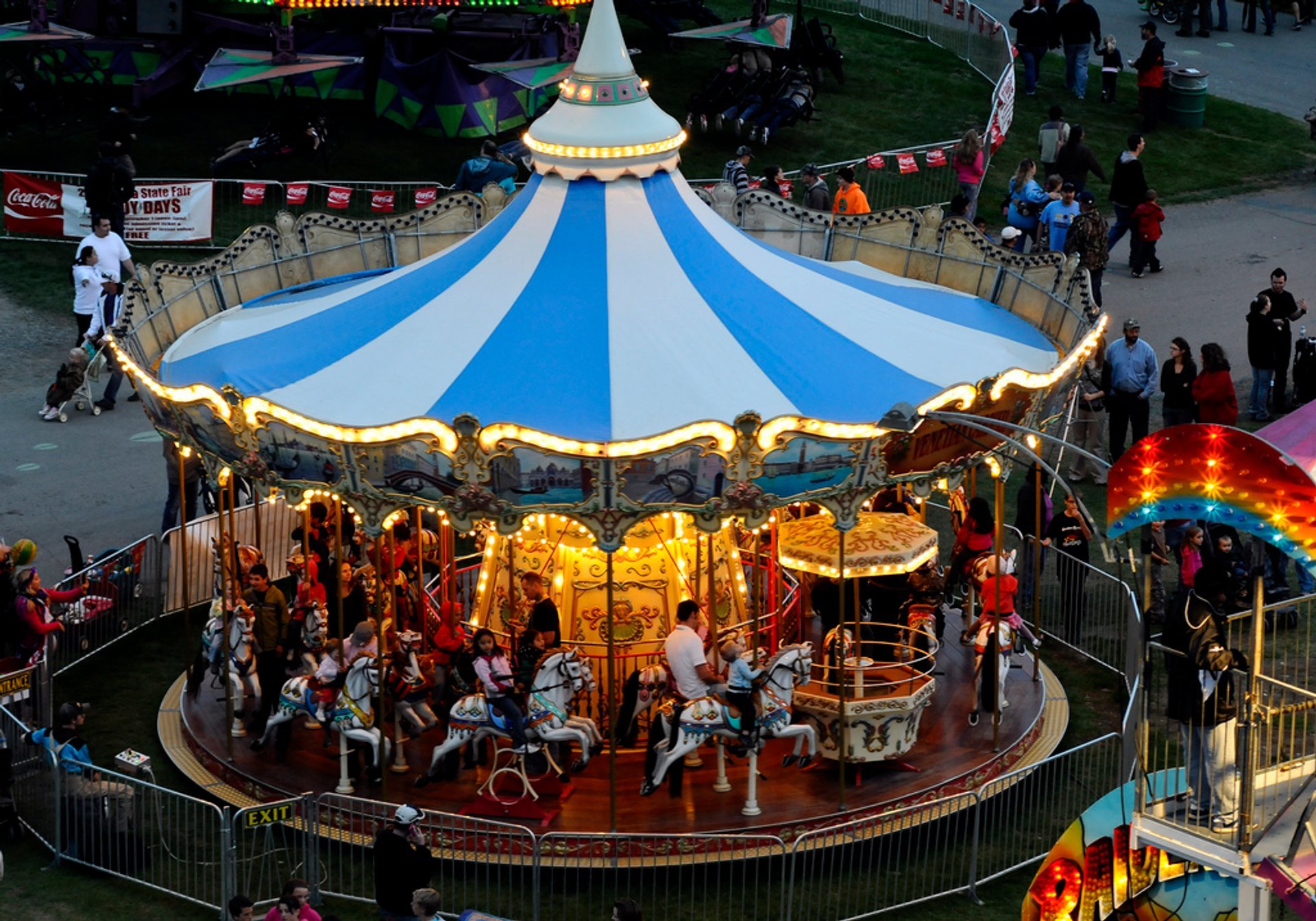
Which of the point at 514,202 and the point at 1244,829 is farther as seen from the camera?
the point at 514,202

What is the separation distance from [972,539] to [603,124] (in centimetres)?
560

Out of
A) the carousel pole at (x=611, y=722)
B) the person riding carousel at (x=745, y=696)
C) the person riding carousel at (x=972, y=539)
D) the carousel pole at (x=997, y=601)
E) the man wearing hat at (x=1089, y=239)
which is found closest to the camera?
the carousel pole at (x=611, y=722)

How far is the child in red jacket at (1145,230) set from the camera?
32.2m

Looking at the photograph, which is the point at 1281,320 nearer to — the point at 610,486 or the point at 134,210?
the point at 610,486

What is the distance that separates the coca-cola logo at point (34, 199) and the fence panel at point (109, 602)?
10255 mm

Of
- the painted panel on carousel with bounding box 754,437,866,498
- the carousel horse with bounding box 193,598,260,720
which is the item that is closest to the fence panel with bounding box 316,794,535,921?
the carousel horse with bounding box 193,598,260,720

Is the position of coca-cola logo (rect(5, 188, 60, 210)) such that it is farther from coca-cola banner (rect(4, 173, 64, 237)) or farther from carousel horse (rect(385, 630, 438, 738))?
carousel horse (rect(385, 630, 438, 738))

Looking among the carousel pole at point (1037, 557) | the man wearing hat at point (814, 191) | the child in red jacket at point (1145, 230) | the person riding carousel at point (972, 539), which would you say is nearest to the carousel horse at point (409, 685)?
the person riding carousel at point (972, 539)

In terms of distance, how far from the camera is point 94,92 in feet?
127

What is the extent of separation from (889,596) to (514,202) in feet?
16.1

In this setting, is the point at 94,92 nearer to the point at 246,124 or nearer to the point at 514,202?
the point at 246,124

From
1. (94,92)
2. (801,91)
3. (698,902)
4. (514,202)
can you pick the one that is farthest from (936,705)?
(94,92)

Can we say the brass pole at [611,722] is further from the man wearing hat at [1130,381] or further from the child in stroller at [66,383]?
the child in stroller at [66,383]

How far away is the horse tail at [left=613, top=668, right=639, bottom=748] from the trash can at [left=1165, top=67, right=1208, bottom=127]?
2172 cm
